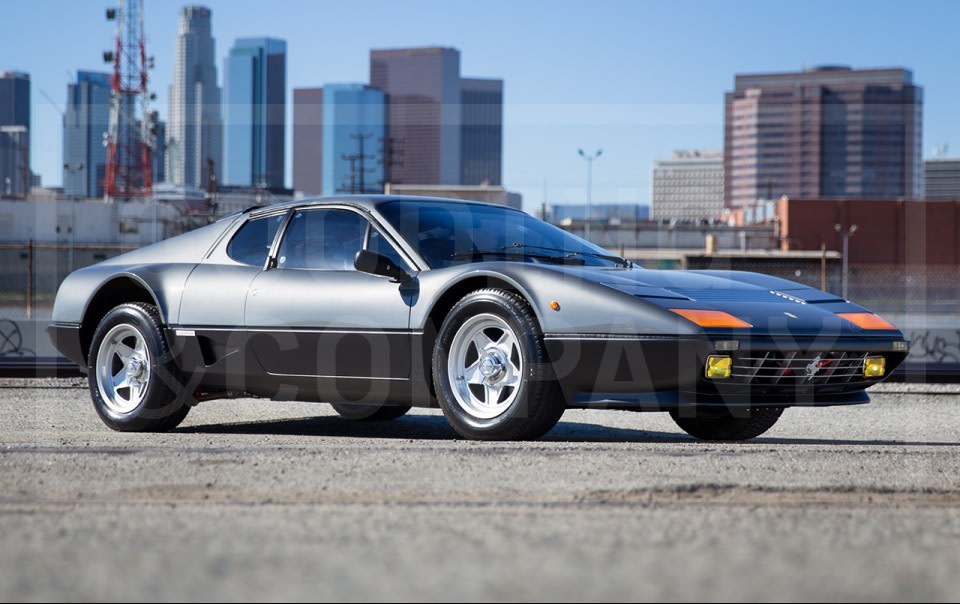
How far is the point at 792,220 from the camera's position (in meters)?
87.9

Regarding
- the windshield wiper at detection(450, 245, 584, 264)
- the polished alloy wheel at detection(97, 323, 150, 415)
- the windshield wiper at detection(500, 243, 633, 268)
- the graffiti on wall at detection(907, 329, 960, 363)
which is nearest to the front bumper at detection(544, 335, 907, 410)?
the windshield wiper at detection(450, 245, 584, 264)

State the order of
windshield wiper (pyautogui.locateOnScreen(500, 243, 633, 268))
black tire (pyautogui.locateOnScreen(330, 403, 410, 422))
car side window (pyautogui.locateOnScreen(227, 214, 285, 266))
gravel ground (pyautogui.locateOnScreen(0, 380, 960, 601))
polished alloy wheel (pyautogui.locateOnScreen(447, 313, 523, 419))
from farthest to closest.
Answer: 1. black tire (pyautogui.locateOnScreen(330, 403, 410, 422))
2. car side window (pyautogui.locateOnScreen(227, 214, 285, 266))
3. windshield wiper (pyautogui.locateOnScreen(500, 243, 633, 268))
4. polished alloy wheel (pyautogui.locateOnScreen(447, 313, 523, 419))
5. gravel ground (pyautogui.locateOnScreen(0, 380, 960, 601))

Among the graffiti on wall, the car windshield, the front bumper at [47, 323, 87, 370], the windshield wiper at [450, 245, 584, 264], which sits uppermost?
the car windshield

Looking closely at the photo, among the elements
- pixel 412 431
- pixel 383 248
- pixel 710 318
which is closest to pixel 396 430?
pixel 412 431

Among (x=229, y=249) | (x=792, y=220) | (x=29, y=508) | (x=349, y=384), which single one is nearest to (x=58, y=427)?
(x=229, y=249)

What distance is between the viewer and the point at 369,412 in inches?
276

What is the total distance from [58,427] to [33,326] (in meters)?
8.29

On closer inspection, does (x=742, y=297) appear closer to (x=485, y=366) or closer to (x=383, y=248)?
(x=485, y=366)

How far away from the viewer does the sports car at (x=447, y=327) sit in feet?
16.3

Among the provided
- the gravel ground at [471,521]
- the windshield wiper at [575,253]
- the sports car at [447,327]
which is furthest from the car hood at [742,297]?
the gravel ground at [471,521]

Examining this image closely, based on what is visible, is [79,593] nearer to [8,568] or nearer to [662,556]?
[8,568]

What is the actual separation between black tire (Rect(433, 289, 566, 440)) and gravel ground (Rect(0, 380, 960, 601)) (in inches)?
8.2

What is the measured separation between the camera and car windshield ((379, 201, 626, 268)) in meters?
5.70

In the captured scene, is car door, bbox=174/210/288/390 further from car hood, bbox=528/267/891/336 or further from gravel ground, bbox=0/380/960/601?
car hood, bbox=528/267/891/336
